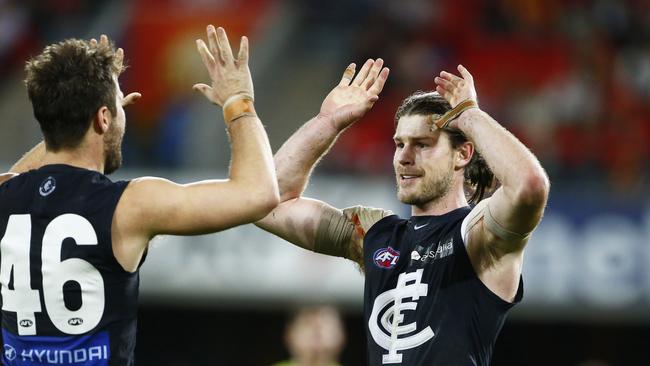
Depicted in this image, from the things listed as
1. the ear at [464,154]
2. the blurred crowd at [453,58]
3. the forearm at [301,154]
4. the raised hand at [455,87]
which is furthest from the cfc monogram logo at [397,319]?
the blurred crowd at [453,58]

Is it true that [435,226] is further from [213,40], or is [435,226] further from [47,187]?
[47,187]

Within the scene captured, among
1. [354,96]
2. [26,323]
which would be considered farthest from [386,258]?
[26,323]

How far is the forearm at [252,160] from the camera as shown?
11.4 feet

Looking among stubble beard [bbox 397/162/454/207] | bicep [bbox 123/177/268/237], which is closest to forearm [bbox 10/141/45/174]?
bicep [bbox 123/177/268/237]

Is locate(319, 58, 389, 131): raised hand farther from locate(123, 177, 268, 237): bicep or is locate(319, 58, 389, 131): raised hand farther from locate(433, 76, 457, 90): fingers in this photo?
locate(123, 177, 268, 237): bicep

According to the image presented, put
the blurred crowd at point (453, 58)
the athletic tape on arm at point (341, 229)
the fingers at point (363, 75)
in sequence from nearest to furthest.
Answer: the athletic tape on arm at point (341, 229) → the fingers at point (363, 75) → the blurred crowd at point (453, 58)

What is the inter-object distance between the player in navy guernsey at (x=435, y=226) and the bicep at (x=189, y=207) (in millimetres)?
1064

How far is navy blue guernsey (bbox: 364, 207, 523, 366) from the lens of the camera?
13.7 feet

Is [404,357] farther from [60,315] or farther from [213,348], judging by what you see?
[213,348]

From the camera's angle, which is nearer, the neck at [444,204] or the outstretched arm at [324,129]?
the neck at [444,204]

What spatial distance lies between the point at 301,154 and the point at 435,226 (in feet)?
2.86

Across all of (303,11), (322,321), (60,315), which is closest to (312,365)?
(322,321)

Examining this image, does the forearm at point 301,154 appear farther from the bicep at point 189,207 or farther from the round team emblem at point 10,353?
the round team emblem at point 10,353

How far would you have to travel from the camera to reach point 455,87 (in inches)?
173
